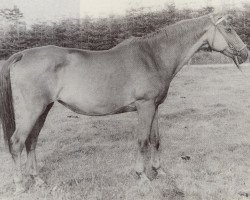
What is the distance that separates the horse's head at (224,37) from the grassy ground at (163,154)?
1847mm

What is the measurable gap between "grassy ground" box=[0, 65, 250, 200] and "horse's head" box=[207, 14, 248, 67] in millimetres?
1847

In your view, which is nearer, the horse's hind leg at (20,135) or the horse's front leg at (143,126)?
the horse's hind leg at (20,135)

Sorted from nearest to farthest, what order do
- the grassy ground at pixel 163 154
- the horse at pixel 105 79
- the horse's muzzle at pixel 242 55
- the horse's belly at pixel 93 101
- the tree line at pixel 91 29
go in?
the grassy ground at pixel 163 154 → the horse at pixel 105 79 → the horse's belly at pixel 93 101 → the horse's muzzle at pixel 242 55 → the tree line at pixel 91 29

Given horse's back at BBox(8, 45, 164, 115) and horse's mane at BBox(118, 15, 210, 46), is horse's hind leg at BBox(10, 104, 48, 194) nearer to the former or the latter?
horse's back at BBox(8, 45, 164, 115)

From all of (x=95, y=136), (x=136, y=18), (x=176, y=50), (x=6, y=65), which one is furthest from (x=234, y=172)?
(x=136, y=18)

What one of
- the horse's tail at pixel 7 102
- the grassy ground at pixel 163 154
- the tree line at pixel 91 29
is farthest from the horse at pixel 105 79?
the tree line at pixel 91 29

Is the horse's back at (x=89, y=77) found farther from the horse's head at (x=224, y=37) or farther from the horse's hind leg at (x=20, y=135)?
the horse's head at (x=224, y=37)

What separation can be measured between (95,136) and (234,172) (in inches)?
120

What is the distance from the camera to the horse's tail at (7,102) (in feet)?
16.1

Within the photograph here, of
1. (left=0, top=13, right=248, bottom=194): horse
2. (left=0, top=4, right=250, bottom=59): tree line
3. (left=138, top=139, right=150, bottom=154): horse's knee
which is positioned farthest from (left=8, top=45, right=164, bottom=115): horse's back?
(left=0, top=4, right=250, bottom=59): tree line

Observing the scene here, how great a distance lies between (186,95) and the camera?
34.6ft

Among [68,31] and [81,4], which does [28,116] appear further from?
[68,31]

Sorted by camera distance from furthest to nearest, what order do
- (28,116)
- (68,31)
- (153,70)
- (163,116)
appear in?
(68,31), (163,116), (153,70), (28,116)

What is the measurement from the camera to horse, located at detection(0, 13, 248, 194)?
16.1 ft
